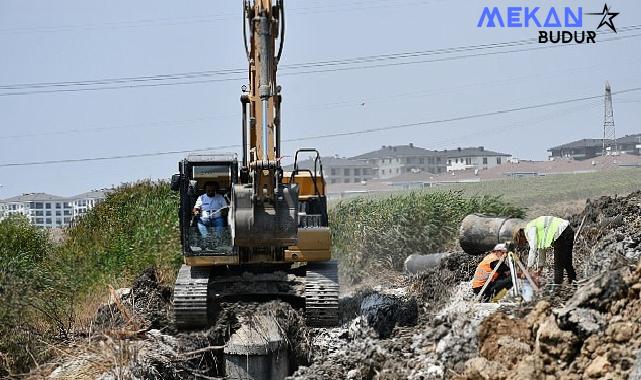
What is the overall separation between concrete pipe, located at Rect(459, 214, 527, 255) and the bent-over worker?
16.5 ft

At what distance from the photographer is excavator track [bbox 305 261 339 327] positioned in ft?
51.4

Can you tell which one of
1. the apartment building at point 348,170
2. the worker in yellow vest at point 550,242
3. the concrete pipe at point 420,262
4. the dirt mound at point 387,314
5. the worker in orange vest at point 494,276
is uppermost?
the apartment building at point 348,170

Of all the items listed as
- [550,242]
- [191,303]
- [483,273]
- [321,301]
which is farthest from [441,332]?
[191,303]

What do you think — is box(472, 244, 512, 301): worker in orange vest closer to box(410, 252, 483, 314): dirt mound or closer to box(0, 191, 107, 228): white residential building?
box(410, 252, 483, 314): dirt mound

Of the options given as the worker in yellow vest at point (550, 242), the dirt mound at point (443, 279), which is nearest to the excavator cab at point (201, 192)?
the dirt mound at point (443, 279)

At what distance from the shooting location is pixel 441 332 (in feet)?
39.1

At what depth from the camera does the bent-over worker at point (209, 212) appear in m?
16.0

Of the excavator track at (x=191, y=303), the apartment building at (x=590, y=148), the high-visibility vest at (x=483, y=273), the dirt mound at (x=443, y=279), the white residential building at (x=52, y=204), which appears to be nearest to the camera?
the high-visibility vest at (x=483, y=273)

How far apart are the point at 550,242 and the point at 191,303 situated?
5.10 metres

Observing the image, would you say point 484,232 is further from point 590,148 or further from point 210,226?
point 590,148

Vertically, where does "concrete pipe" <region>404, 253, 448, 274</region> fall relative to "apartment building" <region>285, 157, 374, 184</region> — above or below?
below

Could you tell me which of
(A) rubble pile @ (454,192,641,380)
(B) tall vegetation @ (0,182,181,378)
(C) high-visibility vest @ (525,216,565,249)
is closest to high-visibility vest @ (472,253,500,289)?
(C) high-visibility vest @ (525,216,565,249)

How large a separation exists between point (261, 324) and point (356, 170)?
100651 mm

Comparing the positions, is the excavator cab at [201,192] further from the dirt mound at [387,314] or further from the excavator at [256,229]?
the dirt mound at [387,314]
